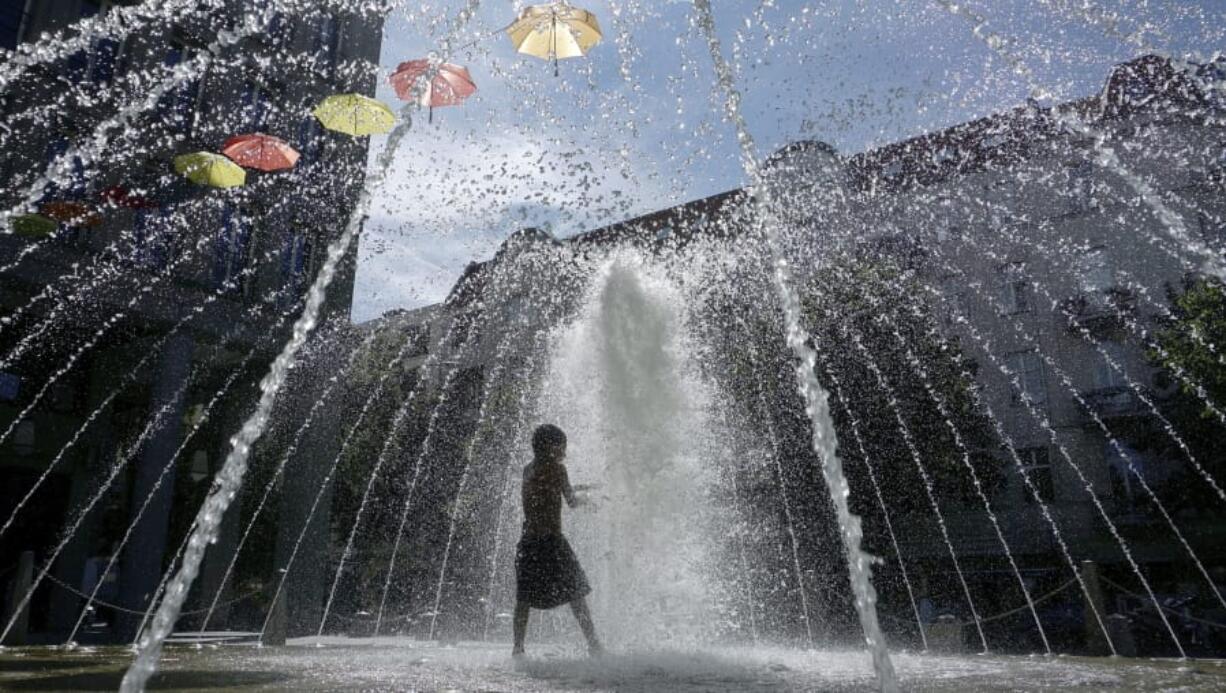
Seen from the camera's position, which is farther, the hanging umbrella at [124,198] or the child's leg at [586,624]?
the hanging umbrella at [124,198]

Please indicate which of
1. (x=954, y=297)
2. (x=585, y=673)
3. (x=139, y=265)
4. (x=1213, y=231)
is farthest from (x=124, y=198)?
(x=1213, y=231)

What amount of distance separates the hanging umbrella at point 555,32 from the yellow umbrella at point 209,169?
6.66m

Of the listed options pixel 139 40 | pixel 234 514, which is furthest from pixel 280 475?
pixel 139 40

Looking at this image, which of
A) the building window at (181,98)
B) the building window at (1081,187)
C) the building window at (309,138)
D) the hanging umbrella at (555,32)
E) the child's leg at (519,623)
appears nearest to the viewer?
the child's leg at (519,623)

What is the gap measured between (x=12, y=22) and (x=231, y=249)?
18.2 feet

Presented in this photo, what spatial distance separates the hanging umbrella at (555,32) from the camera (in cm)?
1080

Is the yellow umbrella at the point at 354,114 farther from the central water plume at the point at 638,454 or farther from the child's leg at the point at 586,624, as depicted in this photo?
the child's leg at the point at 586,624

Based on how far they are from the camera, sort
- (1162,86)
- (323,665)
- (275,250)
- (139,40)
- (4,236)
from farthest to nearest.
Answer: (1162,86) < (275,250) < (139,40) < (4,236) < (323,665)

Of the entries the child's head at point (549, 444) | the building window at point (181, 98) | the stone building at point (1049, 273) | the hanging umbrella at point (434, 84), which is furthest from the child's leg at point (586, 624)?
the stone building at point (1049, 273)

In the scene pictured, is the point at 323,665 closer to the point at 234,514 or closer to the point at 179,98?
the point at 234,514

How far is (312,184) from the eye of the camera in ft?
65.6

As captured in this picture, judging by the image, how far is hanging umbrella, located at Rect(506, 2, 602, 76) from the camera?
1080 cm

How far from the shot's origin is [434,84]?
11922 millimetres

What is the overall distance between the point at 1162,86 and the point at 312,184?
950 inches
